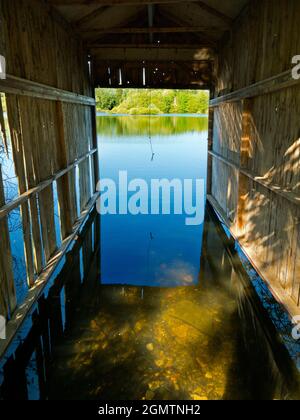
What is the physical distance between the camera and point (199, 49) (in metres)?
8.22

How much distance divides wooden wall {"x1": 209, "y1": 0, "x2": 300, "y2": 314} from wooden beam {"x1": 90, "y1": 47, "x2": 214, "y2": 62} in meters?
1.58

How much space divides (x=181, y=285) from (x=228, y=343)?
1.36 metres

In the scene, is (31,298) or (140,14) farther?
(140,14)

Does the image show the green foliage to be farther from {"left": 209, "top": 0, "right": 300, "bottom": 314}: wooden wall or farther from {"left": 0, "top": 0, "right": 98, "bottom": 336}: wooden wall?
{"left": 209, "top": 0, "right": 300, "bottom": 314}: wooden wall

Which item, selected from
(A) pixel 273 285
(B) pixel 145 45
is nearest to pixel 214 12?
(B) pixel 145 45

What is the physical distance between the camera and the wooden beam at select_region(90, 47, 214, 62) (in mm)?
8188

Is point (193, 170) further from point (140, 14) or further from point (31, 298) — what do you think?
point (31, 298)

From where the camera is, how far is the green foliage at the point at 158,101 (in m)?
39.4

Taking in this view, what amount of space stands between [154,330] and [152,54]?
699cm

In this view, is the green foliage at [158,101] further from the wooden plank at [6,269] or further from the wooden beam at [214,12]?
the wooden plank at [6,269]

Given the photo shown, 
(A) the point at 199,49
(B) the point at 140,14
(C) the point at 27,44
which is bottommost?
(C) the point at 27,44

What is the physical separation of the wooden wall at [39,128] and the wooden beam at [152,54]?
1.46 metres

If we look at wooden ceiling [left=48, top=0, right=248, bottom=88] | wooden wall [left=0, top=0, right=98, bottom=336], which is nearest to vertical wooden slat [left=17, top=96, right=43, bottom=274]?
wooden wall [left=0, top=0, right=98, bottom=336]
